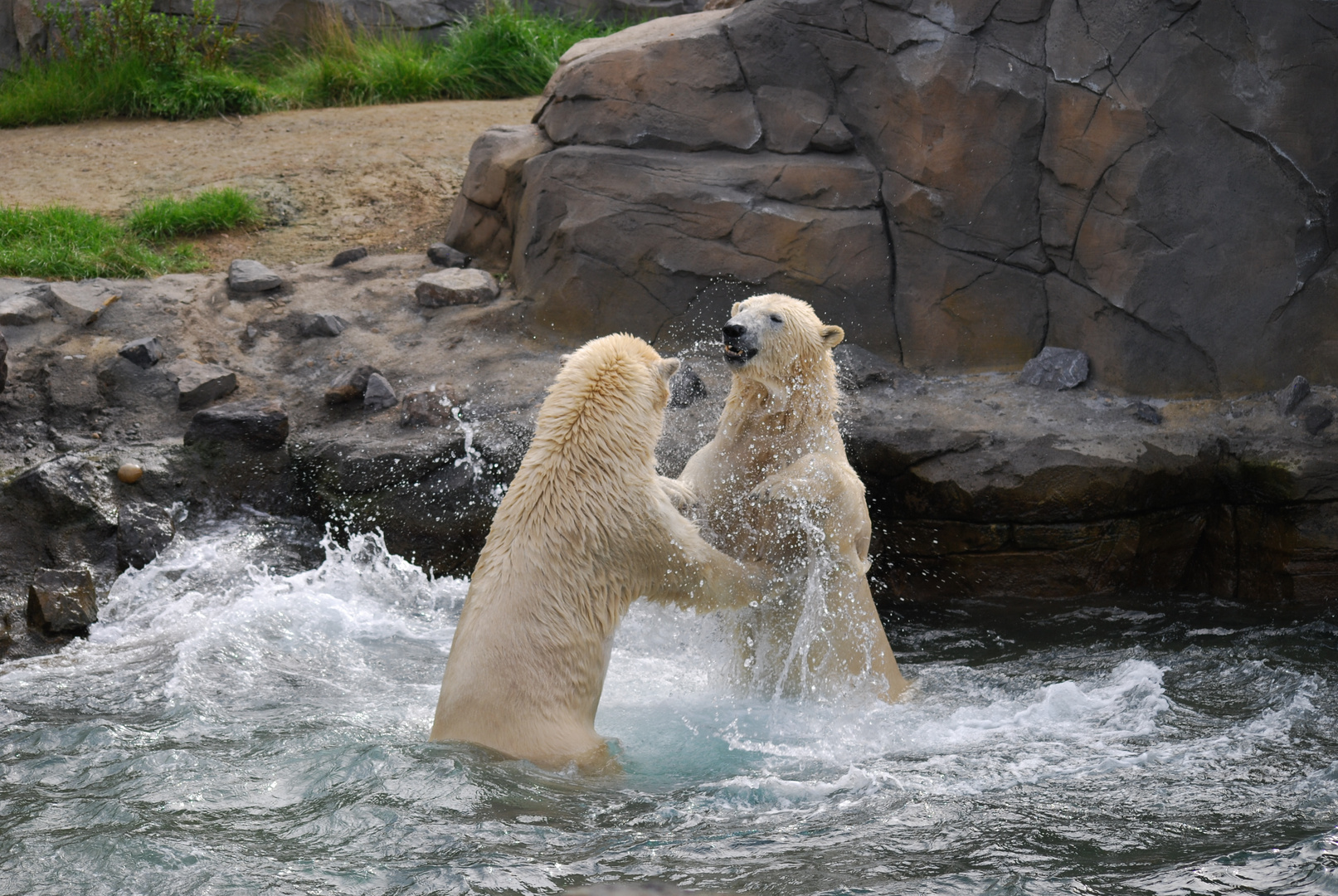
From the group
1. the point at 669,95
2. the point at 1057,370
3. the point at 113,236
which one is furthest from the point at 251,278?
the point at 1057,370

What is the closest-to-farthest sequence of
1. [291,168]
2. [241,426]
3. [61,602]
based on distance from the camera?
[61,602]
[241,426]
[291,168]

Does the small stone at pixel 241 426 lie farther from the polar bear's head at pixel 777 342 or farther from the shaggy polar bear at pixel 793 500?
the polar bear's head at pixel 777 342

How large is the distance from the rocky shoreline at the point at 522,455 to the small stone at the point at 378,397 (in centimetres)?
3

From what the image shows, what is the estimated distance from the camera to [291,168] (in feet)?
30.2

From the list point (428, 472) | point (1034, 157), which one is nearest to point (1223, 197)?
point (1034, 157)

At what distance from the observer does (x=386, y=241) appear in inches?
329

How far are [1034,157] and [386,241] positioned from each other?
434 centimetres

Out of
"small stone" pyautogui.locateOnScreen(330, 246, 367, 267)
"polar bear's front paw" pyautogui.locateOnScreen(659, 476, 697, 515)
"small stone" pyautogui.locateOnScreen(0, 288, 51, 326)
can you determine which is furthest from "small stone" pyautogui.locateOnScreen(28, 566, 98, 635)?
"small stone" pyautogui.locateOnScreen(330, 246, 367, 267)

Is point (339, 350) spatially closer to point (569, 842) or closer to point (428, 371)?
point (428, 371)

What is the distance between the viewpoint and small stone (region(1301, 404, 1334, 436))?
567 cm

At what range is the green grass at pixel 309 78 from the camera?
1031 centimetres

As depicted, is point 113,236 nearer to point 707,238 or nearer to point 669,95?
point 669,95

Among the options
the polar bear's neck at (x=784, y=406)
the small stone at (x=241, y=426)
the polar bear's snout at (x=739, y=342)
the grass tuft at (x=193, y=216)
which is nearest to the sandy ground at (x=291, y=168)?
the grass tuft at (x=193, y=216)

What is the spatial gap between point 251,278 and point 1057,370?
15.4 ft
